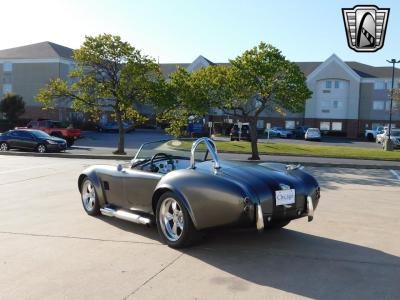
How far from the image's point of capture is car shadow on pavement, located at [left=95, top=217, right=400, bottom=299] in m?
4.27

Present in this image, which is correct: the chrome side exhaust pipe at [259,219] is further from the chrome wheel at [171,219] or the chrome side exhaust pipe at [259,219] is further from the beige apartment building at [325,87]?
the beige apartment building at [325,87]

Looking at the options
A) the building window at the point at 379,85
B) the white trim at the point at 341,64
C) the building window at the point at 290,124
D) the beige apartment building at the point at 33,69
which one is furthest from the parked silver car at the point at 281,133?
the beige apartment building at the point at 33,69

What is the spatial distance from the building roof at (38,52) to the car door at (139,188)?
59.6m

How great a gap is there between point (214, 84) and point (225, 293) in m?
16.7

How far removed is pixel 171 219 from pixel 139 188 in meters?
0.80

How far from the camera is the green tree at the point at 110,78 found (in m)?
22.2

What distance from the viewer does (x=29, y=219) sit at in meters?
7.23

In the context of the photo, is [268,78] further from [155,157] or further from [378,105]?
[378,105]

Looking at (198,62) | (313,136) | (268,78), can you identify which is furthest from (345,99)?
(268,78)

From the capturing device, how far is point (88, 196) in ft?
24.9

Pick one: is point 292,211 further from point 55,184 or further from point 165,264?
point 55,184

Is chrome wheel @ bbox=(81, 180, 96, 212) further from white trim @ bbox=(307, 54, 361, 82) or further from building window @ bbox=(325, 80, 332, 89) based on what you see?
building window @ bbox=(325, 80, 332, 89)

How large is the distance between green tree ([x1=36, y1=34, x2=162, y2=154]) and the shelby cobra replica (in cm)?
1562

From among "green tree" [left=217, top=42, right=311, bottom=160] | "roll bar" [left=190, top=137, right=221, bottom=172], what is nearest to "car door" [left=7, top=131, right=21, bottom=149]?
"green tree" [left=217, top=42, right=311, bottom=160]
